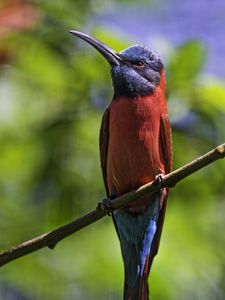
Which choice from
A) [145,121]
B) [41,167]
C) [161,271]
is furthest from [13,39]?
[161,271]

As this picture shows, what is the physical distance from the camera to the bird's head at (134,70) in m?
2.44

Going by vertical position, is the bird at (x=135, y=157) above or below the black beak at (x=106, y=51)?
below

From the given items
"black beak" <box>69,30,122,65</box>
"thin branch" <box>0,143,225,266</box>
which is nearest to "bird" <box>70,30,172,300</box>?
"black beak" <box>69,30,122,65</box>

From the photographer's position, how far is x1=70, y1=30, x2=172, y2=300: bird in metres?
2.31

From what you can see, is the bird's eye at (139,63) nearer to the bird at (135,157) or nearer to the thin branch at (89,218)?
the bird at (135,157)

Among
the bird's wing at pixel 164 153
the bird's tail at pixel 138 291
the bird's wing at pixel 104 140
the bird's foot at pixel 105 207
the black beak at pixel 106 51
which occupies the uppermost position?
the black beak at pixel 106 51

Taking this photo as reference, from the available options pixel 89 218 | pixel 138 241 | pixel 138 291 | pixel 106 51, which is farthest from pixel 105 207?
pixel 106 51

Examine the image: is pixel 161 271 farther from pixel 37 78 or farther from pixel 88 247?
pixel 37 78

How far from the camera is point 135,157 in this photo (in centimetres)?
231

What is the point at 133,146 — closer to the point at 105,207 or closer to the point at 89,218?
the point at 105,207

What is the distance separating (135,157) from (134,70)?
292 millimetres

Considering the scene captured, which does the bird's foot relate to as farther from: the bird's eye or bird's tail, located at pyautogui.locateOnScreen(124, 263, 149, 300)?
the bird's eye

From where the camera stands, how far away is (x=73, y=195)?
284 cm

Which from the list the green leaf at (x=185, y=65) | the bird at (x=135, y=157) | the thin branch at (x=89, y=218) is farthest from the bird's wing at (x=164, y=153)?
the thin branch at (x=89, y=218)
